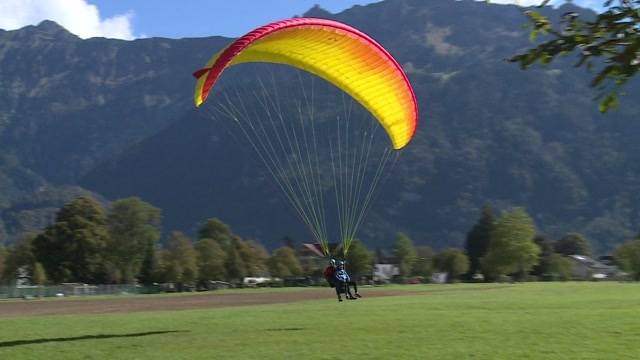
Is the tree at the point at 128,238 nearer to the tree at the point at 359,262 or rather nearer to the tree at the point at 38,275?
the tree at the point at 38,275

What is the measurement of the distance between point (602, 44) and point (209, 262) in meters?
81.9

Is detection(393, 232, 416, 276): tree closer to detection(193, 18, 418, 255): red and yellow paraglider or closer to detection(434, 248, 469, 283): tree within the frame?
detection(434, 248, 469, 283): tree

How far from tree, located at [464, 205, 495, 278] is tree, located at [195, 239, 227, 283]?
4295 centimetres

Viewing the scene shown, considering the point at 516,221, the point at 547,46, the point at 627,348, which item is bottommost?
the point at 627,348

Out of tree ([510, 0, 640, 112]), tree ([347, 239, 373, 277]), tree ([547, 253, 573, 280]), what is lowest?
tree ([510, 0, 640, 112])

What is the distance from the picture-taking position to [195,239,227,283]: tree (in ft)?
275

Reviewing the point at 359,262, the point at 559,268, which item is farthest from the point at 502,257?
the point at 559,268

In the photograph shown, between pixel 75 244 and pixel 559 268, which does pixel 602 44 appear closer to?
pixel 75 244

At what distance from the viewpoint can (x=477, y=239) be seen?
116500mm

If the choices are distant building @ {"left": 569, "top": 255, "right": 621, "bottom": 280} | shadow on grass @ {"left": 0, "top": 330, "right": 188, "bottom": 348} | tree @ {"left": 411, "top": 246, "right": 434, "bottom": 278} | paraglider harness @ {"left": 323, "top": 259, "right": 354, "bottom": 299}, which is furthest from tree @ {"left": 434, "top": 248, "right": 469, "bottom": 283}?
shadow on grass @ {"left": 0, "top": 330, "right": 188, "bottom": 348}

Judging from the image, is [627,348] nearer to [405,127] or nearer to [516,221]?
[405,127]

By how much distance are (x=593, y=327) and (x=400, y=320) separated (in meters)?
4.39

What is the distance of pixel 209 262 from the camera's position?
84.1 m

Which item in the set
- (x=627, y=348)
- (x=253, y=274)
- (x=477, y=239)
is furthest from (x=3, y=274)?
(x=627, y=348)
